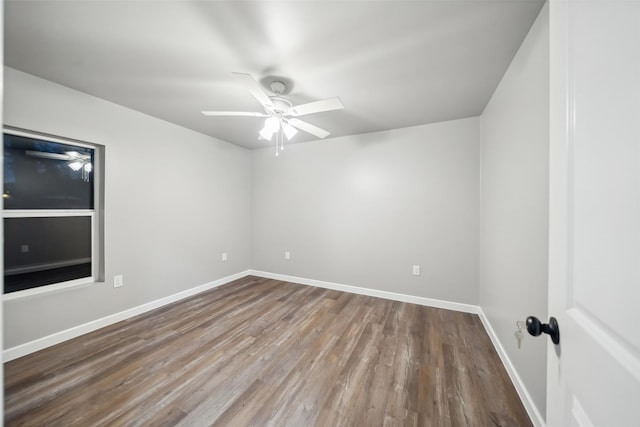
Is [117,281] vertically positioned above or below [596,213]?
below

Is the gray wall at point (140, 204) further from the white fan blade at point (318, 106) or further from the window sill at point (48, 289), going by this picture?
the white fan blade at point (318, 106)

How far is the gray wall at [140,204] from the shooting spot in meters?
1.98

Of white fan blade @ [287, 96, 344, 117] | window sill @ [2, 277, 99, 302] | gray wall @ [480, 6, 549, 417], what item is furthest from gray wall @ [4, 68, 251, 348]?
gray wall @ [480, 6, 549, 417]

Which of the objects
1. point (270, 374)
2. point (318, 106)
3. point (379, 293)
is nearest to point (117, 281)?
point (270, 374)

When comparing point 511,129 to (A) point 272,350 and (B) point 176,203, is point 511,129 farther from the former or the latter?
(B) point 176,203

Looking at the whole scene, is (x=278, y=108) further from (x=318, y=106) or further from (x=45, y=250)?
(x=45, y=250)

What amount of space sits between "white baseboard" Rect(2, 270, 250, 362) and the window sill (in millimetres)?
391

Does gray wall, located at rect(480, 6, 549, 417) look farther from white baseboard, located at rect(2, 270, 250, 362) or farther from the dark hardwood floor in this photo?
white baseboard, located at rect(2, 270, 250, 362)

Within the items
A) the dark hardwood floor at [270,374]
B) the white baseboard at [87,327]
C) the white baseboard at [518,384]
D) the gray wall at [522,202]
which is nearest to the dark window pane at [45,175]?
the white baseboard at [87,327]

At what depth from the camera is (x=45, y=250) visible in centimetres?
221

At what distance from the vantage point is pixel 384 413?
4.66ft

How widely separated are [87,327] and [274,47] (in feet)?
10.2

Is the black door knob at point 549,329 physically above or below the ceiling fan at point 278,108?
below

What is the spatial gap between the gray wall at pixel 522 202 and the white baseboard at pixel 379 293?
1.73 feet
